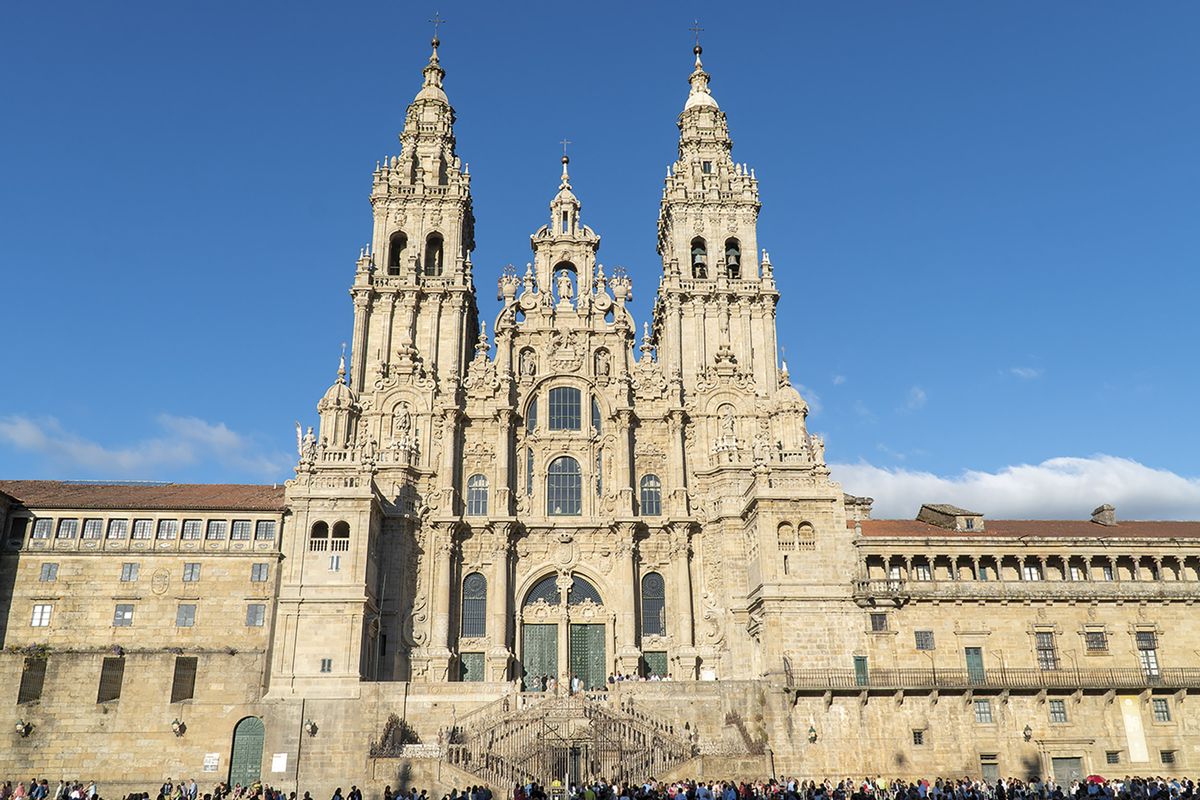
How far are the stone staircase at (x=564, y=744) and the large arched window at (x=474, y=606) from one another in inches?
391

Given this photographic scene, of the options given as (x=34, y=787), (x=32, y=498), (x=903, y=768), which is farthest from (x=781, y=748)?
(x=32, y=498)

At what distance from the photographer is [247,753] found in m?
45.6

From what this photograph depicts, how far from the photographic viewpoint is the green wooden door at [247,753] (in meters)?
45.2

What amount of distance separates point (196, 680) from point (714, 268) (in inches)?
1408

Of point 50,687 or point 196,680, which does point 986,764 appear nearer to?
point 196,680

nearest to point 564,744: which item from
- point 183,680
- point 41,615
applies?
point 183,680

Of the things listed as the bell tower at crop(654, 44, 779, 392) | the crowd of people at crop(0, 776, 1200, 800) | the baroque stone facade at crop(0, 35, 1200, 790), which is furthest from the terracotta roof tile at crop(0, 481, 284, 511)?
the bell tower at crop(654, 44, 779, 392)

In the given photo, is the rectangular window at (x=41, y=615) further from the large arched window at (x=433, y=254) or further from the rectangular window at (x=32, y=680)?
the large arched window at (x=433, y=254)

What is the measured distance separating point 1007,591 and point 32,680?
45.1 metres

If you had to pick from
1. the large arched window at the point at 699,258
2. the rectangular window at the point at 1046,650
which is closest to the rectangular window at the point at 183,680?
the large arched window at the point at 699,258

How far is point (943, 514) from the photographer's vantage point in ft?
178

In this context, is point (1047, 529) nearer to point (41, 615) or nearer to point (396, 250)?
point (396, 250)

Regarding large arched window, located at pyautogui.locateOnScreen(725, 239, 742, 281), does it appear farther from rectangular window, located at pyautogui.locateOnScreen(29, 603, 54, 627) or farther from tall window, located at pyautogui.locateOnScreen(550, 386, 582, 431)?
rectangular window, located at pyautogui.locateOnScreen(29, 603, 54, 627)

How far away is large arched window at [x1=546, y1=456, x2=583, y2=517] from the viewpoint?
5556cm
